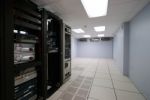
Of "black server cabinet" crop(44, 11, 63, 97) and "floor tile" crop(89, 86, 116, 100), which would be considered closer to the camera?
"floor tile" crop(89, 86, 116, 100)

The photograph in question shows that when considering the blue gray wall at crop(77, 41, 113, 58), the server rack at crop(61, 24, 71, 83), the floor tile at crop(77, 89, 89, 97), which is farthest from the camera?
the blue gray wall at crop(77, 41, 113, 58)

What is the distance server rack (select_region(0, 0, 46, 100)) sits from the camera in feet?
3.68

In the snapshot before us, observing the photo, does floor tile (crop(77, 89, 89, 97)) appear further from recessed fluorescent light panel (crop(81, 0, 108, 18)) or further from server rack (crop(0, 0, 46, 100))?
recessed fluorescent light panel (crop(81, 0, 108, 18))

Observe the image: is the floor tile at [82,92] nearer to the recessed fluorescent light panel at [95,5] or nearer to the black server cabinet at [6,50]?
the black server cabinet at [6,50]

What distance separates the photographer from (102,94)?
2299 millimetres

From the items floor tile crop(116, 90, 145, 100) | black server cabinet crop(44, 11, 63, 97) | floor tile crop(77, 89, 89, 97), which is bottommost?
floor tile crop(116, 90, 145, 100)

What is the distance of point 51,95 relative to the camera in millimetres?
2211

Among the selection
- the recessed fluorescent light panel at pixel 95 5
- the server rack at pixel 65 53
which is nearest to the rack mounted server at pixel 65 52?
the server rack at pixel 65 53

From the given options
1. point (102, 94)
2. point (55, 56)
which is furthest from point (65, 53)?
point (102, 94)

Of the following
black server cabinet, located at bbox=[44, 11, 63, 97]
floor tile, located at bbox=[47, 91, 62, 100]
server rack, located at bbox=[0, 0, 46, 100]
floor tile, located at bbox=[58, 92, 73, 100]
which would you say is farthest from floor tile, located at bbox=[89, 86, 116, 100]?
server rack, located at bbox=[0, 0, 46, 100]

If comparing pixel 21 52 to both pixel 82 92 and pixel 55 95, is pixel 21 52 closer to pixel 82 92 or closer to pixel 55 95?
pixel 55 95

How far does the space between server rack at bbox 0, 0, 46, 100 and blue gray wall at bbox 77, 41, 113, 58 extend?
9955 mm

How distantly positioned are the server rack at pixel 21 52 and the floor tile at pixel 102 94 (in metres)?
1.24

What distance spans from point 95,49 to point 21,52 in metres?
10.5
